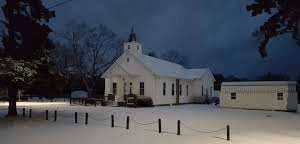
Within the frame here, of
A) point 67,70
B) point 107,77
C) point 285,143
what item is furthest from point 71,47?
point 285,143

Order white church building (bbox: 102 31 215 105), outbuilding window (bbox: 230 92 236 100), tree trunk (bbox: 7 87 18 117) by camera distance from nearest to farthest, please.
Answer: tree trunk (bbox: 7 87 18 117) → outbuilding window (bbox: 230 92 236 100) → white church building (bbox: 102 31 215 105)

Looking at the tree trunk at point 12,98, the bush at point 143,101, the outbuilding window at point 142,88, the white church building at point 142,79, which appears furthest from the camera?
the outbuilding window at point 142,88

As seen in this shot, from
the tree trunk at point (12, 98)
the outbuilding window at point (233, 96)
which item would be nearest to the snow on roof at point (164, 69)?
the outbuilding window at point (233, 96)

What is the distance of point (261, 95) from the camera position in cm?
3544

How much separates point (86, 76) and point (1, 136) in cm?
4380

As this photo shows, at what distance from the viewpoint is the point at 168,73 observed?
41719 millimetres

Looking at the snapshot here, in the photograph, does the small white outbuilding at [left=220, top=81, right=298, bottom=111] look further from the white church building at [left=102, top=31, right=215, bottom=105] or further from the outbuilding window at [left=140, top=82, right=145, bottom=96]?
the outbuilding window at [left=140, top=82, right=145, bottom=96]

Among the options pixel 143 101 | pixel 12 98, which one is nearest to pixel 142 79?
pixel 143 101

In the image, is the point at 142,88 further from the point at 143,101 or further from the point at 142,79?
the point at 143,101

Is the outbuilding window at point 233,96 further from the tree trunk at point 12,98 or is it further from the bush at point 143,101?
the tree trunk at point 12,98

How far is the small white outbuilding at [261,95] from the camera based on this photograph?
112 ft

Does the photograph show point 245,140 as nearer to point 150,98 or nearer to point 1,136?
point 1,136

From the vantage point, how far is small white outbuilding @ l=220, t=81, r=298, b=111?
34094mm

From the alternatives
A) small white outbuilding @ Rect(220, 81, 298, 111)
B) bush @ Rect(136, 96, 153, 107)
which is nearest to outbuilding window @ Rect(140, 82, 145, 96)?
bush @ Rect(136, 96, 153, 107)
